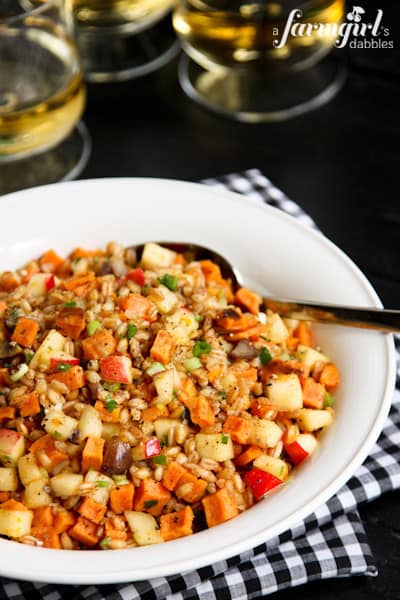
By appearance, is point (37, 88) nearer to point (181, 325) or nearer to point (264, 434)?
point (181, 325)

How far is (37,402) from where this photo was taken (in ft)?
7.39

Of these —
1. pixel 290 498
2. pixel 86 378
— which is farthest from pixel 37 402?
pixel 290 498

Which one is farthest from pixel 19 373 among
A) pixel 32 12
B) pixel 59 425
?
pixel 32 12

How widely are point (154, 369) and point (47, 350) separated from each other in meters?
0.29

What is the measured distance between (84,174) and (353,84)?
1328 mm

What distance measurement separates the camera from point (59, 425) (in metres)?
2.21

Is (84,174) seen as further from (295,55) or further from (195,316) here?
(195,316)

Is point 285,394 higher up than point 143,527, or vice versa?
point 285,394

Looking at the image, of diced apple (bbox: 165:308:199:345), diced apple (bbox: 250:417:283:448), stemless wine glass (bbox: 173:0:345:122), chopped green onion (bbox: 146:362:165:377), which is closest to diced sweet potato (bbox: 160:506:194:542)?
diced apple (bbox: 250:417:283:448)

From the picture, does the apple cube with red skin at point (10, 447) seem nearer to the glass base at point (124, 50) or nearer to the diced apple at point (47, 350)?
the diced apple at point (47, 350)

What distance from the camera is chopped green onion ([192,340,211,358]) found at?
2.38 metres

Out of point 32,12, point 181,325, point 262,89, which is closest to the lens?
point 181,325

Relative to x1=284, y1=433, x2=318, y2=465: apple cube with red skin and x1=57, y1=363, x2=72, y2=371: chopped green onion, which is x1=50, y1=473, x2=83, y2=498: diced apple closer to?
x1=57, y1=363, x2=72, y2=371: chopped green onion

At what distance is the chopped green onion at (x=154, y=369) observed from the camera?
2.29 metres
